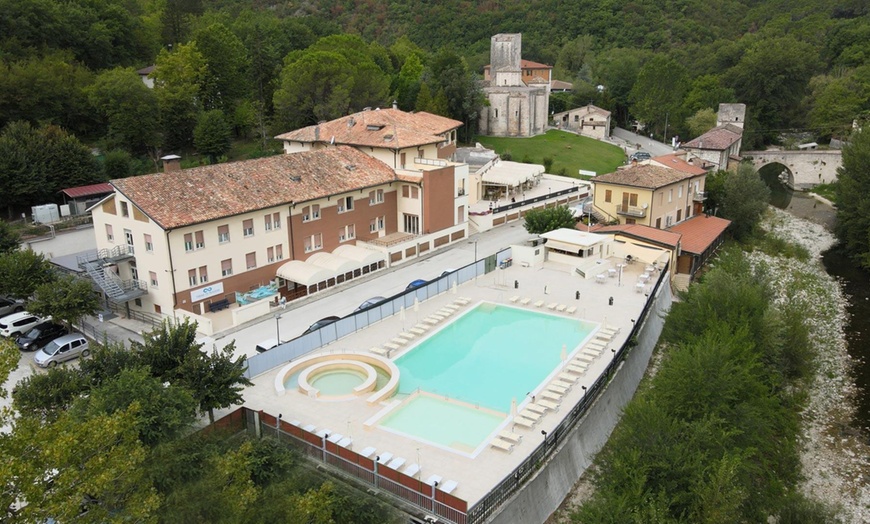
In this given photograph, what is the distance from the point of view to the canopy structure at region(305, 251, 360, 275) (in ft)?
121

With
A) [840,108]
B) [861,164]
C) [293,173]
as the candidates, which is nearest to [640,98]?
[840,108]

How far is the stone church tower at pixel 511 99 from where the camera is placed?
276 feet

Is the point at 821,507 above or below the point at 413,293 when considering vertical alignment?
below

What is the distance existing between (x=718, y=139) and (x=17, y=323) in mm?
63867

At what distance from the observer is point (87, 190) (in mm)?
46969

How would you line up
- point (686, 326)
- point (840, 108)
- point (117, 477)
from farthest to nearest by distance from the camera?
point (840, 108) < point (686, 326) < point (117, 477)

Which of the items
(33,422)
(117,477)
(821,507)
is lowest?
(821,507)

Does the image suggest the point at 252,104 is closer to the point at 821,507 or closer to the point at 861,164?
the point at 861,164

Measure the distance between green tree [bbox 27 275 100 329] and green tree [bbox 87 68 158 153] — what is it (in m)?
30.1

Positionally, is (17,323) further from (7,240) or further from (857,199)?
(857,199)

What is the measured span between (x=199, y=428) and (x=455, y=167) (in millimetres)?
28769

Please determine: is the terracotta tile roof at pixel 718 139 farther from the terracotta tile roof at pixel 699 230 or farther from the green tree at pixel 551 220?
the green tree at pixel 551 220

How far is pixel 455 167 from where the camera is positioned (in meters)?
44.9

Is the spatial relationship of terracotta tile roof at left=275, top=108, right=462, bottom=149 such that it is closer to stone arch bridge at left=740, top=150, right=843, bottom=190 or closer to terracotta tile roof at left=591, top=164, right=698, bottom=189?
terracotta tile roof at left=591, top=164, right=698, bottom=189
